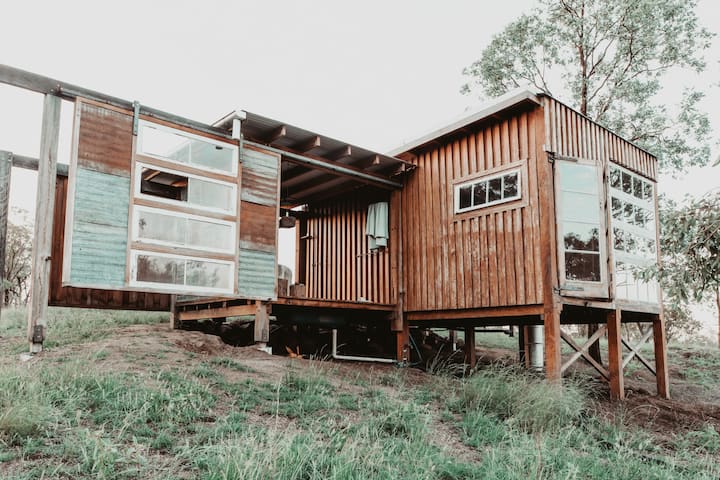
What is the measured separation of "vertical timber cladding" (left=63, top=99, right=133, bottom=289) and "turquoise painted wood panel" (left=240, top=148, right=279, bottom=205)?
6.03ft

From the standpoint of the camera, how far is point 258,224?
30.3ft

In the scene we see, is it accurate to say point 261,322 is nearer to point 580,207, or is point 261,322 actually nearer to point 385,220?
point 385,220

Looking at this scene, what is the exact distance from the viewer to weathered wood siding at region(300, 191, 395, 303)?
11.9 metres

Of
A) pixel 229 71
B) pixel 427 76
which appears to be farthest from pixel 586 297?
pixel 229 71

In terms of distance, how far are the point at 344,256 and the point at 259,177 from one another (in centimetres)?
400

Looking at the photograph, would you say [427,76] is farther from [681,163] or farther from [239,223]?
[239,223]

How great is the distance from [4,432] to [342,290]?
29.2ft

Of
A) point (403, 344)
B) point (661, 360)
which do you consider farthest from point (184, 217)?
point (661, 360)

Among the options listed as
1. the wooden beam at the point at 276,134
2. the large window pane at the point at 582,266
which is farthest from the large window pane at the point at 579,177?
the wooden beam at the point at 276,134

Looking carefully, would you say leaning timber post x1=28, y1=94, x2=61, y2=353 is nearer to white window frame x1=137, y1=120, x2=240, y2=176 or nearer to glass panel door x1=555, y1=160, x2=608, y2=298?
white window frame x1=137, y1=120, x2=240, y2=176

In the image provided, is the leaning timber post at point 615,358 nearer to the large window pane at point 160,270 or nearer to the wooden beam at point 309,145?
the wooden beam at point 309,145

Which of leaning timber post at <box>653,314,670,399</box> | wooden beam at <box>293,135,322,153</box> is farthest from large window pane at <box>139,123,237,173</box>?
leaning timber post at <box>653,314,670,399</box>

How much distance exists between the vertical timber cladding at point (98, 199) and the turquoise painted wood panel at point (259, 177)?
1.84m

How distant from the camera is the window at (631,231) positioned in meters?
Result: 9.70
